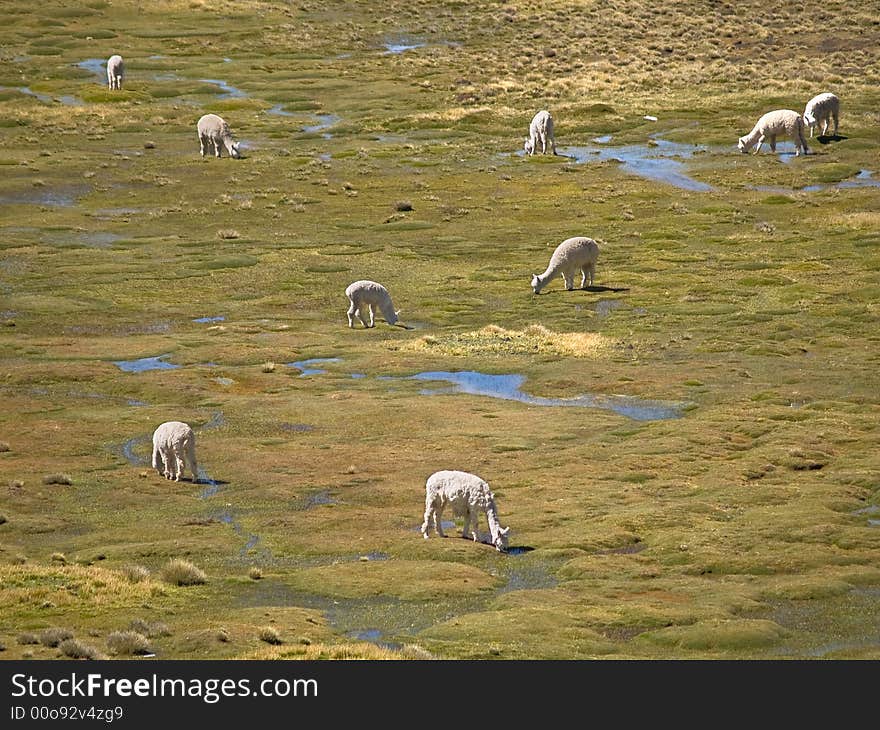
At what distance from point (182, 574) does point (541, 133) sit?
71.0 meters

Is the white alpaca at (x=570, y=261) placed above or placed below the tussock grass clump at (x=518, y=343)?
above

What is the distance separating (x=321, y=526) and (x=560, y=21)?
118 metres

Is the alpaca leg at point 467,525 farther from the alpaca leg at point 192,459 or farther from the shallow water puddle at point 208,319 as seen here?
the shallow water puddle at point 208,319

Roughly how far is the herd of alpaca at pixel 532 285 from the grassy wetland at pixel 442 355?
82cm

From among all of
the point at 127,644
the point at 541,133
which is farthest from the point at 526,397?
→ the point at 541,133

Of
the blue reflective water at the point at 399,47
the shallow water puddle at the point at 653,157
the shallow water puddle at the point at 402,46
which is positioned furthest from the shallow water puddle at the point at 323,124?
the blue reflective water at the point at 399,47

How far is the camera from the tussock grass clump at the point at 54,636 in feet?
86.6

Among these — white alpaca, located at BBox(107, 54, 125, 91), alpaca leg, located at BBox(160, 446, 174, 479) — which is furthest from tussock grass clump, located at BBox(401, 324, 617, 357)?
white alpaca, located at BBox(107, 54, 125, 91)

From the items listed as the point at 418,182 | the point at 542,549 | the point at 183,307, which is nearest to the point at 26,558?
the point at 542,549

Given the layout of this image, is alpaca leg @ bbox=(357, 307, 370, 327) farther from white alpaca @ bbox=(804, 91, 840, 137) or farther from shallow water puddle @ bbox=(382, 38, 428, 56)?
shallow water puddle @ bbox=(382, 38, 428, 56)

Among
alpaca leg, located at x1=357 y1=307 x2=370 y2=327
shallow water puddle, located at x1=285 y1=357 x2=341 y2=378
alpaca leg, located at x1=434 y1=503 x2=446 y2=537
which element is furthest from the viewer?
alpaca leg, located at x1=357 y1=307 x2=370 y2=327

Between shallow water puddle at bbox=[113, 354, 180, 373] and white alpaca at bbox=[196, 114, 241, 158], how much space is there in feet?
144

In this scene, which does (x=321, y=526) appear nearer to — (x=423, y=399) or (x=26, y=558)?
(x=26, y=558)

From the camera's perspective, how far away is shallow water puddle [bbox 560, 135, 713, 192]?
300ft
